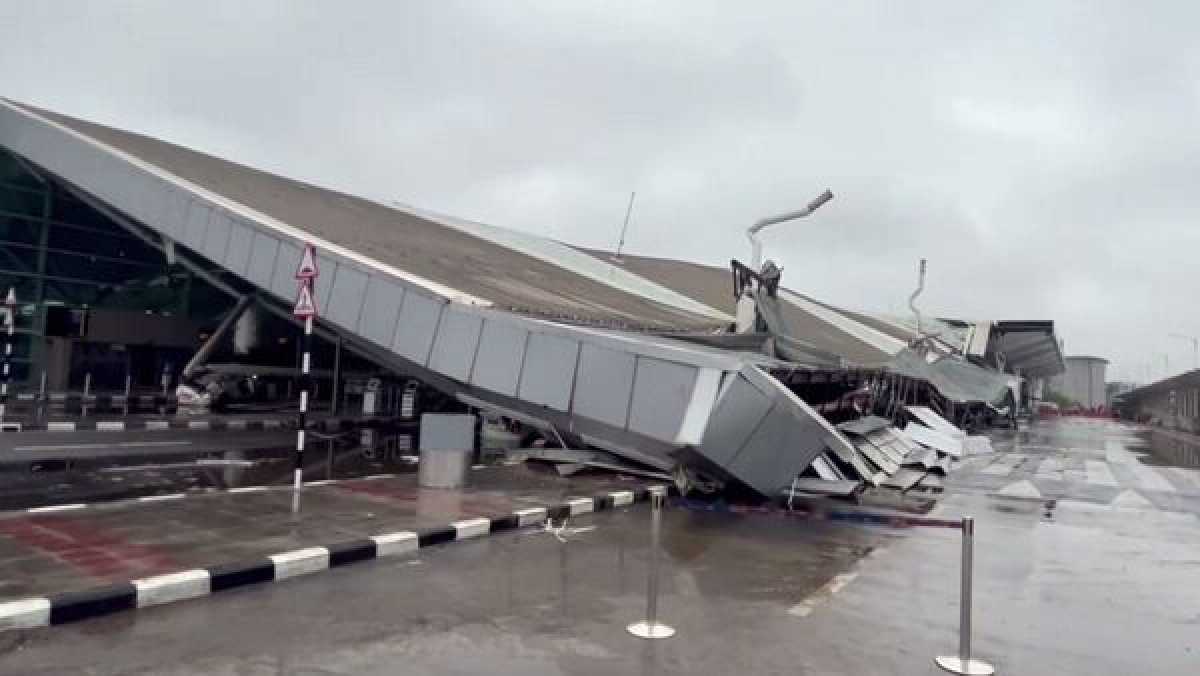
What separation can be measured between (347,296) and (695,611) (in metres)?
10.1

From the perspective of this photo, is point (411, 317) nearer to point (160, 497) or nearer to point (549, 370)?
point (549, 370)

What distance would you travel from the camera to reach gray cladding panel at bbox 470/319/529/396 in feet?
40.4

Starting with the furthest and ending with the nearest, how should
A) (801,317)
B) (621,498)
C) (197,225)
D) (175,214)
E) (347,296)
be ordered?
(801,317), (175,214), (197,225), (347,296), (621,498)

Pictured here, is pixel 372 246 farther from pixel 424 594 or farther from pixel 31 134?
pixel 424 594

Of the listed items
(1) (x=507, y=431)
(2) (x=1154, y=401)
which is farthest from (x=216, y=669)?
(2) (x=1154, y=401)

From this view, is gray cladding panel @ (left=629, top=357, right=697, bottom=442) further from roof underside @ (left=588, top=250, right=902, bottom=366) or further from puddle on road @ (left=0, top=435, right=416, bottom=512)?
roof underside @ (left=588, top=250, right=902, bottom=366)

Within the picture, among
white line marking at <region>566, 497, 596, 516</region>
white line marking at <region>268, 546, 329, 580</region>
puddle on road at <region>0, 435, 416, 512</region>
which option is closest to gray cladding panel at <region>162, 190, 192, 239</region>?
puddle on road at <region>0, 435, 416, 512</region>

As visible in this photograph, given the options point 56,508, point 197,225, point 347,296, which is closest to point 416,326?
point 347,296

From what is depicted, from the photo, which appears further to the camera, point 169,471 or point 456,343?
point 456,343

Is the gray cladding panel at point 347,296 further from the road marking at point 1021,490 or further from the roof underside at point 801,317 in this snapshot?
the roof underside at point 801,317

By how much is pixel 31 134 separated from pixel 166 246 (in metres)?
4.10

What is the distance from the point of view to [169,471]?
12641 mm

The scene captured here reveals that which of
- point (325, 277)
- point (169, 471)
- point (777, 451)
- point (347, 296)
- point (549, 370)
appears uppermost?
point (325, 277)

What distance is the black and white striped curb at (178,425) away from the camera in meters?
16.9
